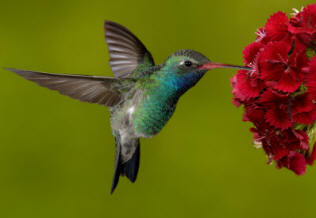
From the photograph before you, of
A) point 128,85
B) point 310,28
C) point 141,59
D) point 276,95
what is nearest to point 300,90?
point 276,95

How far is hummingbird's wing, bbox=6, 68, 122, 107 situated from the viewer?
1533 mm

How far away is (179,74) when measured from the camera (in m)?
1.54

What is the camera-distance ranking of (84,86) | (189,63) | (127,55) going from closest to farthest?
(189,63)
(84,86)
(127,55)

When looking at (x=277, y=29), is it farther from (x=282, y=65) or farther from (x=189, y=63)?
(x=189, y=63)

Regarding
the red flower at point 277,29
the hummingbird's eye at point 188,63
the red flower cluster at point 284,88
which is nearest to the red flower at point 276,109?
the red flower cluster at point 284,88

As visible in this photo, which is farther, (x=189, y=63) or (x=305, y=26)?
(x=189, y=63)

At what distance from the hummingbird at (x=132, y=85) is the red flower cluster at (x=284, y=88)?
145mm

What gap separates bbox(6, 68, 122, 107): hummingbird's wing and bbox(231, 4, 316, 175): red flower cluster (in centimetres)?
49

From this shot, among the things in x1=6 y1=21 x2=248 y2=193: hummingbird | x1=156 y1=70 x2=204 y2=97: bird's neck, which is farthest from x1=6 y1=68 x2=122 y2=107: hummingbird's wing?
x1=156 y1=70 x2=204 y2=97: bird's neck

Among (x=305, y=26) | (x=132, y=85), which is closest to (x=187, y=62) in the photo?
(x=132, y=85)

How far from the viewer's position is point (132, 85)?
169 centimetres

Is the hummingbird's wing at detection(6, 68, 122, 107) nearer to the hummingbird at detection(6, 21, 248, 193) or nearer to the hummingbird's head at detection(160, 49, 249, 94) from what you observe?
the hummingbird at detection(6, 21, 248, 193)

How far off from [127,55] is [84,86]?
331mm

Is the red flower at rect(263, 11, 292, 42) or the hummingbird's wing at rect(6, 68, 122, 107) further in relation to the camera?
the hummingbird's wing at rect(6, 68, 122, 107)
